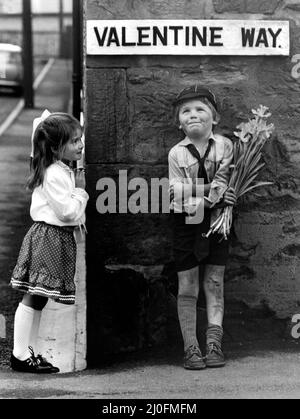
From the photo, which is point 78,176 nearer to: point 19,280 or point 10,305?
point 19,280

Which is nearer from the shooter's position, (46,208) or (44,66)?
(46,208)

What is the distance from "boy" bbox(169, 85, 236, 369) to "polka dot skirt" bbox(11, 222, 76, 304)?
0.70 m

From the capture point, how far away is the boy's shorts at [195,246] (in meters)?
5.82

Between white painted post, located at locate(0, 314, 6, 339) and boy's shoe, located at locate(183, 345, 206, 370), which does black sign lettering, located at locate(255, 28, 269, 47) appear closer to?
boy's shoe, located at locate(183, 345, 206, 370)

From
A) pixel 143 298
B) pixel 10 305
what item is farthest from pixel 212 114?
pixel 10 305

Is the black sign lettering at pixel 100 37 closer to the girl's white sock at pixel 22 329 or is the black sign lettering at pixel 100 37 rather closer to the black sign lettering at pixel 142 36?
the black sign lettering at pixel 142 36

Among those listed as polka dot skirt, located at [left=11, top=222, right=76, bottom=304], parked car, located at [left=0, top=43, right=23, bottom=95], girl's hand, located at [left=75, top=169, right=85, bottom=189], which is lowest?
polka dot skirt, located at [left=11, top=222, right=76, bottom=304]

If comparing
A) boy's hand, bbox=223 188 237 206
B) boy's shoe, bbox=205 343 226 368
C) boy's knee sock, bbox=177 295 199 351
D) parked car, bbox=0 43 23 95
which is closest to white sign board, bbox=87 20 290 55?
boy's hand, bbox=223 188 237 206

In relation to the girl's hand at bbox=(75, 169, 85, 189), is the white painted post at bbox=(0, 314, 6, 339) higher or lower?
lower

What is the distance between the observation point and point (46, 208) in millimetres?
5707

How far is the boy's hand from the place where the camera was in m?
5.74

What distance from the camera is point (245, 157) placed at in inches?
229
